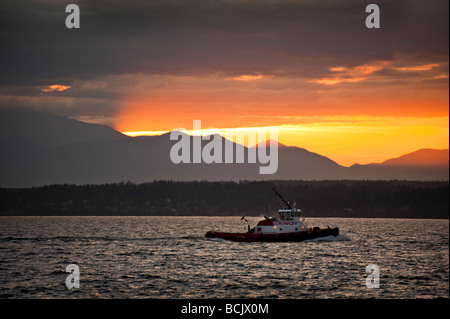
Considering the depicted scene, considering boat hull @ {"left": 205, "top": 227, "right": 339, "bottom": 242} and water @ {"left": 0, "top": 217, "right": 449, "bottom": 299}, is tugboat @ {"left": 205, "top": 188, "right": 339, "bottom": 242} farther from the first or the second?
water @ {"left": 0, "top": 217, "right": 449, "bottom": 299}

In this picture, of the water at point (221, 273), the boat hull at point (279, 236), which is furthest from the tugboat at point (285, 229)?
the water at point (221, 273)

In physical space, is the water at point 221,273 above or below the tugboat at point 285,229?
below

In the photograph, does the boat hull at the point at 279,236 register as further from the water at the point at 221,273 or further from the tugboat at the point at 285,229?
the water at the point at 221,273

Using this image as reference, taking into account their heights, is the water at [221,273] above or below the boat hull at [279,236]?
below

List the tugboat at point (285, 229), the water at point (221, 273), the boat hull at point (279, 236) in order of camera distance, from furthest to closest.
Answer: the tugboat at point (285, 229) < the boat hull at point (279, 236) < the water at point (221, 273)

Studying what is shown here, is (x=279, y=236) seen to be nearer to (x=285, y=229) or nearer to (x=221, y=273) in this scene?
(x=285, y=229)

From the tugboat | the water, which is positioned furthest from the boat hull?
the water

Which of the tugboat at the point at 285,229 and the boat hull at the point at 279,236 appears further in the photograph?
the tugboat at the point at 285,229

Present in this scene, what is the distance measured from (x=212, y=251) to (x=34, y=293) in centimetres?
5143

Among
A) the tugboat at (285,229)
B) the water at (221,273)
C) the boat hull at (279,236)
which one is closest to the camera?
the water at (221,273)

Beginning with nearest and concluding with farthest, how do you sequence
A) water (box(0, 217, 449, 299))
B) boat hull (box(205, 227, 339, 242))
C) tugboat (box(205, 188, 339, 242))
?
water (box(0, 217, 449, 299)) < boat hull (box(205, 227, 339, 242)) < tugboat (box(205, 188, 339, 242))

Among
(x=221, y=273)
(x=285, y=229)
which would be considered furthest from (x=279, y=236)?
(x=221, y=273)

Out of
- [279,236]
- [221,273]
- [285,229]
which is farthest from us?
[285,229]
